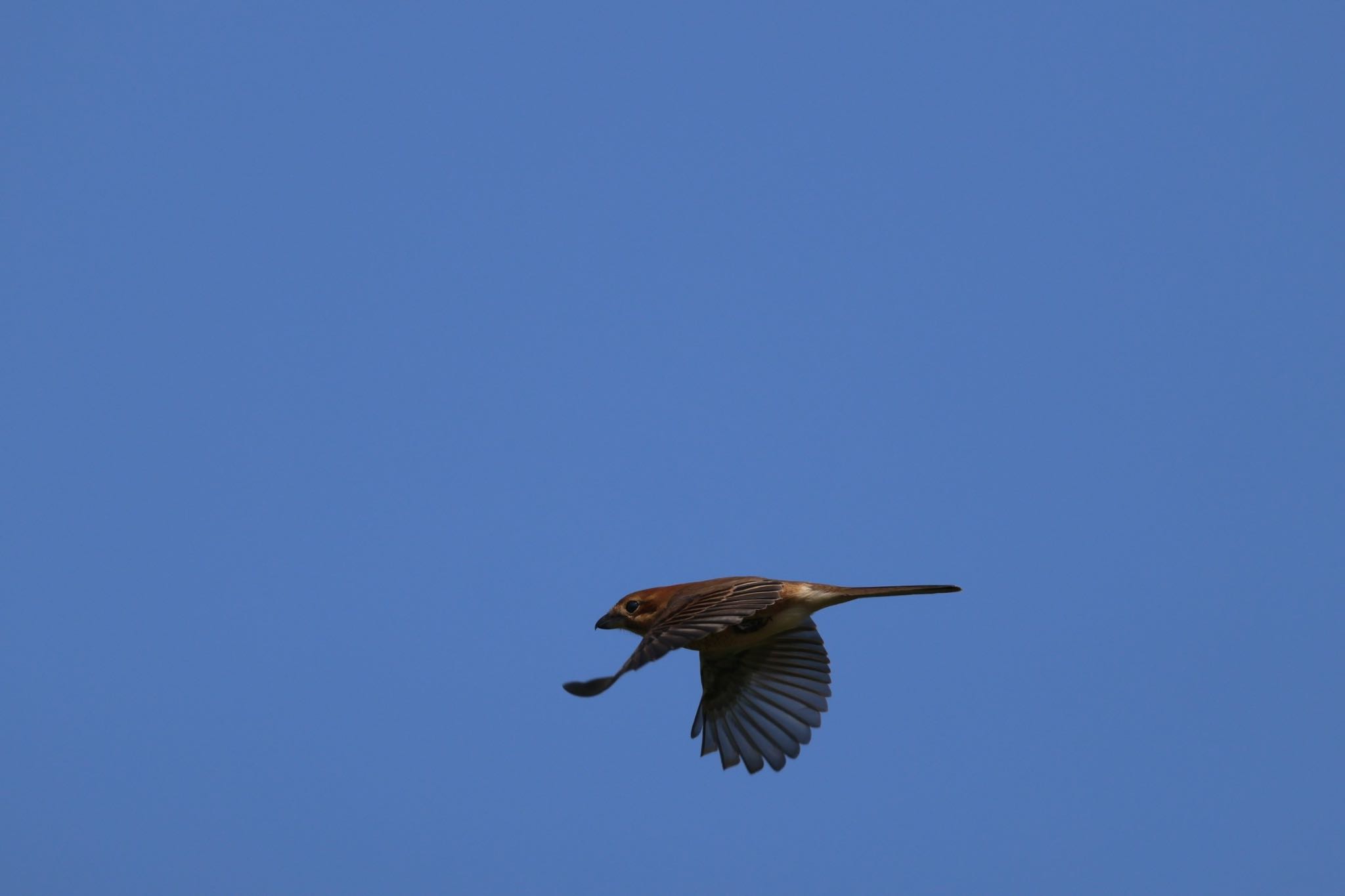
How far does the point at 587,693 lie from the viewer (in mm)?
8312

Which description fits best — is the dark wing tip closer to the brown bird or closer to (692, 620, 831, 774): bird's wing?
the brown bird

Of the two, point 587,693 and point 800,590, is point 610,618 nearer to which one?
point 800,590

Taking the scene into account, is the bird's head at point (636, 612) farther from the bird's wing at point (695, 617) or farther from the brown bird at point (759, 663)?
the bird's wing at point (695, 617)

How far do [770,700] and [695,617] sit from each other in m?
2.21

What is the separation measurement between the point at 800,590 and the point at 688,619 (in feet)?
5.05

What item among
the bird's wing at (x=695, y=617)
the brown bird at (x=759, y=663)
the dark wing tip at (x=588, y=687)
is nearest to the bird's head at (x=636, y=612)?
the brown bird at (x=759, y=663)

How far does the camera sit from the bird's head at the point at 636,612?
11875 millimetres

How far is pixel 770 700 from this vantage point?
40.2 ft

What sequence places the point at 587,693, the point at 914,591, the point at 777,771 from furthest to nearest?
the point at 777,771 < the point at 914,591 < the point at 587,693

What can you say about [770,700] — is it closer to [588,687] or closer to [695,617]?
[695,617]

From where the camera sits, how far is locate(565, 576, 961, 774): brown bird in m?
11.5

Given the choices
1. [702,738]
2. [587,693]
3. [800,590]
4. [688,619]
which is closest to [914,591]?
[800,590]

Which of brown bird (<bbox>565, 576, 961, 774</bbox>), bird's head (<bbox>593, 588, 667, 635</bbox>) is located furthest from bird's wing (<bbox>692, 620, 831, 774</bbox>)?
bird's head (<bbox>593, 588, 667, 635</bbox>)

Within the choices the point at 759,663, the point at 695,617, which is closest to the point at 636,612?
the point at 759,663
